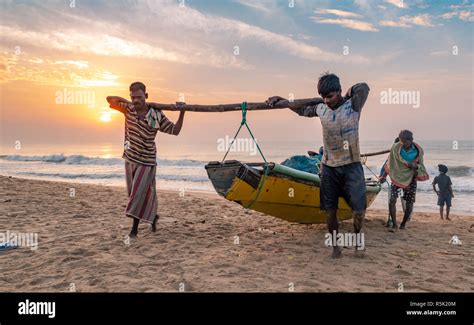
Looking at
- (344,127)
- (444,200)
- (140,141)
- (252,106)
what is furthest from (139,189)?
(444,200)

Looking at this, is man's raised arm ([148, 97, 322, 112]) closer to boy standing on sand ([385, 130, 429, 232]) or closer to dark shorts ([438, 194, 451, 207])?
boy standing on sand ([385, 130, 429, 232])

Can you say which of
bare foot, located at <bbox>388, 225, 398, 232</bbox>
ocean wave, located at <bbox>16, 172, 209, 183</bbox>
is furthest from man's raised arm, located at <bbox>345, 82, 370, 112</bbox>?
ocean wave, located at <bbox>16, 172, 209, 183</bbox>

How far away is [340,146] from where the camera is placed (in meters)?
4.34

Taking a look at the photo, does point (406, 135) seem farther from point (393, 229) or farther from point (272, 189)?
point (272, 189)

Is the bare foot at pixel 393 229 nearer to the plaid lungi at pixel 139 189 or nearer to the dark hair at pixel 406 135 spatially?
the dark hair at pixel 406 135

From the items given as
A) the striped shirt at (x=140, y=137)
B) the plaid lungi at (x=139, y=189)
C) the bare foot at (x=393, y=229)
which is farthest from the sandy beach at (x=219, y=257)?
the striped shirt at (x=140, y=137)

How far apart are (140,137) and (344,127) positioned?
2847 millimetres

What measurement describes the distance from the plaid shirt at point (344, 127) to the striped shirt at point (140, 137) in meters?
2.22

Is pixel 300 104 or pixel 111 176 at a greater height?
pixel 300 104

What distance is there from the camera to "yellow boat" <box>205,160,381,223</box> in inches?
190

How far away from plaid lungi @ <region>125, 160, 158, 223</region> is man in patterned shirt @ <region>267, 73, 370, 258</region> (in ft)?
8.18

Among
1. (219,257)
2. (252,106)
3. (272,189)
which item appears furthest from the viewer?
(252,106)
